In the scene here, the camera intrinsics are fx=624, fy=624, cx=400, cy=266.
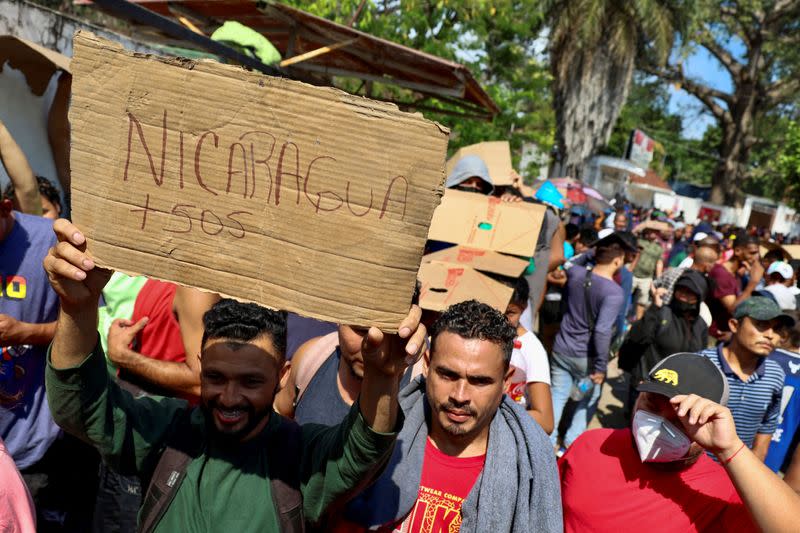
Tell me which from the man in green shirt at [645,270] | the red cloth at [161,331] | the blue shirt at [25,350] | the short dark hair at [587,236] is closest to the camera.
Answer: the blue shirt at [25,350]

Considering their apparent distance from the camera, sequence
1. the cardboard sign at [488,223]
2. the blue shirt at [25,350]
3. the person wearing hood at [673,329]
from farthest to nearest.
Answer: the person wearing hood at [673,329]
the cardboard sign at [488,223]
the blue shirt at [25,350]

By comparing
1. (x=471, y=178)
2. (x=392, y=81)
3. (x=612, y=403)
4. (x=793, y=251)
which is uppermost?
(x=392, y=81)

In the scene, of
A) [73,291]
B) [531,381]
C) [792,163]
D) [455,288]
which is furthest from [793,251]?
[792,163]

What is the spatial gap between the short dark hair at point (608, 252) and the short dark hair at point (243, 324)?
158 inches

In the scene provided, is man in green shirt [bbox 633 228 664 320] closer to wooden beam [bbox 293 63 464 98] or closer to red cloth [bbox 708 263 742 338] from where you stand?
red cloth [bbox 708 263 742 338]

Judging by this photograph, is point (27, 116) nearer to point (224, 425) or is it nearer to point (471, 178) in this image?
point (471, 178)

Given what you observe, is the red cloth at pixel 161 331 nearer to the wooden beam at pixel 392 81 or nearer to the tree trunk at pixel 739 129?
the wooden beam at pixel 392 81

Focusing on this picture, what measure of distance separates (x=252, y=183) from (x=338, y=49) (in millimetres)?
4184

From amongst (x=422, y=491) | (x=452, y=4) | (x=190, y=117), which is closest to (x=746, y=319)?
(x=422, y=491)

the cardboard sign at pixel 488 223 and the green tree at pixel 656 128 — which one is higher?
the green tree at pixel 656 128

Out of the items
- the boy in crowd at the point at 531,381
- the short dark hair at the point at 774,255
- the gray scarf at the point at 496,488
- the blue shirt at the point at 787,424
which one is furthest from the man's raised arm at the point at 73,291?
the short dark hair at the point at 774,255

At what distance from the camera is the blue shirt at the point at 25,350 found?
260 centimetres

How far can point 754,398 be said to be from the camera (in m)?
3.53

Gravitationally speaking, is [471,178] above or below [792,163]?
below
